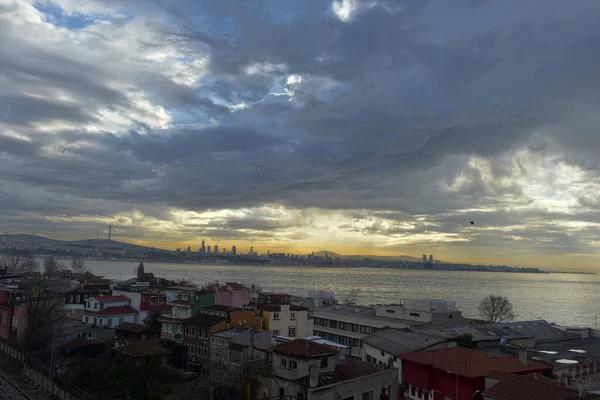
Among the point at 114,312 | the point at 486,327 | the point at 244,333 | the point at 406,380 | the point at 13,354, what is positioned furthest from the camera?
the point at 114,312

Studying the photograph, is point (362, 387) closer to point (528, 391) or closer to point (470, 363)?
point (470, 363)

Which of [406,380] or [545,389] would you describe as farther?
[406,380]

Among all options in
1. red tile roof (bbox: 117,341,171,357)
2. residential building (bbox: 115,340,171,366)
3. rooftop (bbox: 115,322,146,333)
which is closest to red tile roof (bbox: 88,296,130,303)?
rooftop (bbox: 115,322,146,333)

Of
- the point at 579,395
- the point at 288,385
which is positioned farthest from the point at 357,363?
the point at 579,395

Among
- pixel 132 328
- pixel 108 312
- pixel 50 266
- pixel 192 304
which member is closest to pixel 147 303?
pixel 108 312

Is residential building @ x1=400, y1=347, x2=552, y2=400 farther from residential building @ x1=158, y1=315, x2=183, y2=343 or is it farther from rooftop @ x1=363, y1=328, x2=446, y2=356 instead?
residential building @ x1=158, y1=315, x2=183, y2=343

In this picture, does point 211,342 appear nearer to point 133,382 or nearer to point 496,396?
point 133,382
